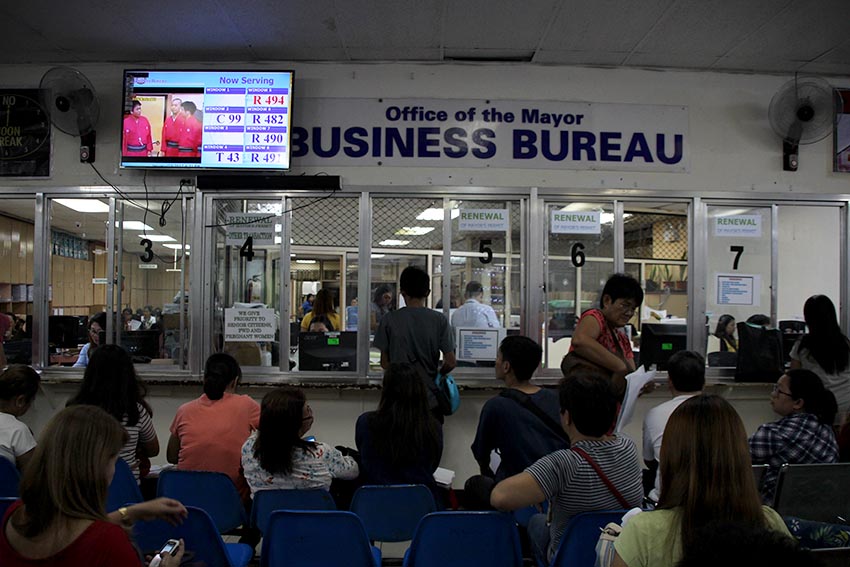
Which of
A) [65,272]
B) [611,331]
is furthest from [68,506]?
[65,272]

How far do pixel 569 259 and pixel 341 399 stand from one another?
2047mm

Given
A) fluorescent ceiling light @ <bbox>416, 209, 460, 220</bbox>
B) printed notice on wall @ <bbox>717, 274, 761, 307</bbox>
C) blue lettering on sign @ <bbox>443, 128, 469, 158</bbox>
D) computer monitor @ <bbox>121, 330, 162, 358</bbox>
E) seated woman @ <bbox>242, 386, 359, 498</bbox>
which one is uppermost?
blue lettering on sign @ <bbox>443, 128, 469, 158</bbox>

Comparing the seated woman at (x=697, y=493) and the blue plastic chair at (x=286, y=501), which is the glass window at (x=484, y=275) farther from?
the seated woman at (x=697, y=493)

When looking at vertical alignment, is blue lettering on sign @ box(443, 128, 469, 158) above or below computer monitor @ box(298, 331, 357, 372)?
above

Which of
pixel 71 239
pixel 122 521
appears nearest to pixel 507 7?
pixel 122 521

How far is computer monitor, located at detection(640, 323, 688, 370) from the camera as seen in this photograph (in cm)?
429

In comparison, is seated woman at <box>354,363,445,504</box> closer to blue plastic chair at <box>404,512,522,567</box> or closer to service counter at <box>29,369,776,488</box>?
blue plastic chair at <box>404,512,522,567</box>

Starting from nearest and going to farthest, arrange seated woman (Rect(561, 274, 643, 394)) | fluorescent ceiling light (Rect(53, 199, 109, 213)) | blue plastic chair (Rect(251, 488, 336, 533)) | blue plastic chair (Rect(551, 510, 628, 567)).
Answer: blue plastic chair (Rect(551, 510, 628, 567))
blue plastic chair (Rect(251, 488, 336, 533))
seated woman (Rect(561, 274, 643, 394))
fluorescent ceiling light (Rect(53, 199, 109, 213))

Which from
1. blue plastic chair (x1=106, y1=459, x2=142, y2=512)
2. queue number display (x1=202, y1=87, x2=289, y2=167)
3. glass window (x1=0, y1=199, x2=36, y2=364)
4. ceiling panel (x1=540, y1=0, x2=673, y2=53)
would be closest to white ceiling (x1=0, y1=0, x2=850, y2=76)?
ceiling panel (x1=540, y1=0, x2=673, y2=53)

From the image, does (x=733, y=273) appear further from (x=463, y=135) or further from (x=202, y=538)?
(x=202, y=538)

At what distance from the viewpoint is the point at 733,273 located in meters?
4.39

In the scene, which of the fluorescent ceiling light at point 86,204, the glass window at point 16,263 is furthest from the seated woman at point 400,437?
the glass window at point 16,263

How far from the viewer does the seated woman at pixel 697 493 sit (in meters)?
1.28

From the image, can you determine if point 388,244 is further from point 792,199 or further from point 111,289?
point 792,199
